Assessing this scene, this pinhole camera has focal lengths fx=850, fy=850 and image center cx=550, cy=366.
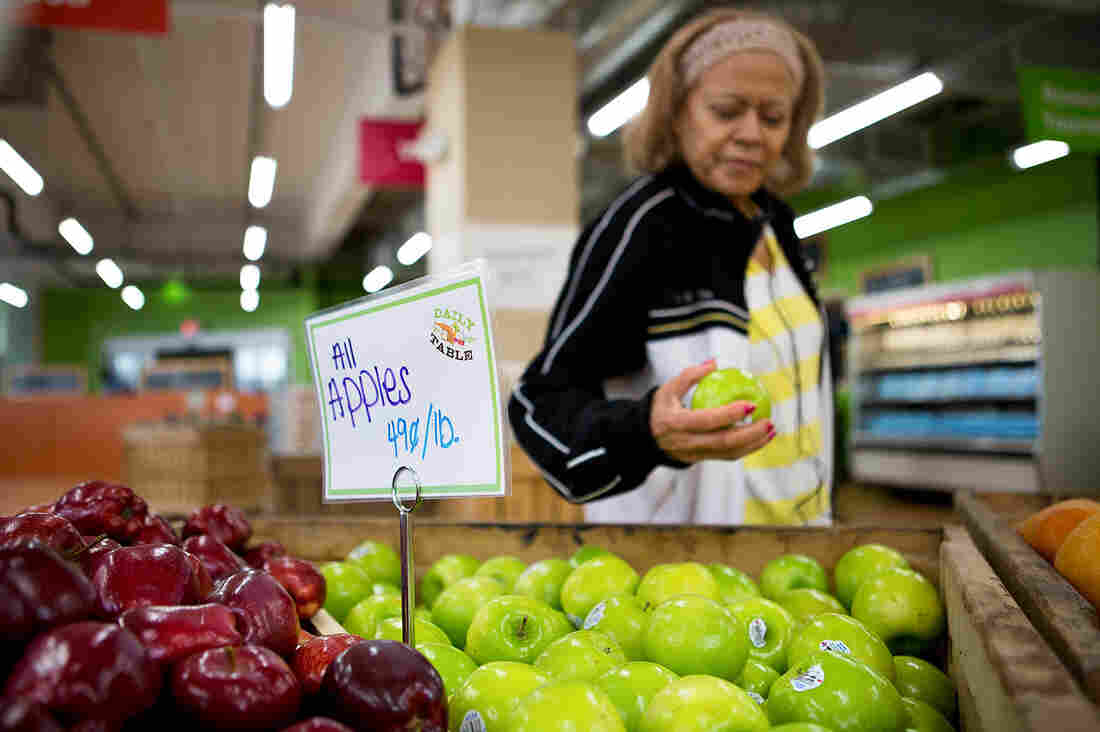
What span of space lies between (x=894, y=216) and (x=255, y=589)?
12956mm

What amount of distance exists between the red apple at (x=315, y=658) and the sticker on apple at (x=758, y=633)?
0.56 metres

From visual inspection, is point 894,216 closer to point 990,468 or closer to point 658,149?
point 990,468

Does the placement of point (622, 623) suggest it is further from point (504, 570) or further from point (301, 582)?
point (301, 582)

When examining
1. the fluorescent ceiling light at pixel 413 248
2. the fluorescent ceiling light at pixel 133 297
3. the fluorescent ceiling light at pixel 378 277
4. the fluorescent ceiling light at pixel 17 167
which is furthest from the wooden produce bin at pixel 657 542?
the fluorescent ceiling light at pixel 133 297

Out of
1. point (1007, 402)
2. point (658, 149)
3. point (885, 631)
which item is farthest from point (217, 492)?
point (1007, 402)

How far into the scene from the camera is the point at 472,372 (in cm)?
97

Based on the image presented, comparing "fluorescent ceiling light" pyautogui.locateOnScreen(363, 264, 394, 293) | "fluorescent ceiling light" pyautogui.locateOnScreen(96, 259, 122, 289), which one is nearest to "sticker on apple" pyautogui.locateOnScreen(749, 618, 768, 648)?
"fluorescent ceiling light" pyautogui.locateOnScreen(363, 264, 394, 293)

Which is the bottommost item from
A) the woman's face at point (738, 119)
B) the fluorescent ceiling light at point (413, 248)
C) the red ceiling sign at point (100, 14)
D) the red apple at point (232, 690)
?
the red apple at point (232, 690)

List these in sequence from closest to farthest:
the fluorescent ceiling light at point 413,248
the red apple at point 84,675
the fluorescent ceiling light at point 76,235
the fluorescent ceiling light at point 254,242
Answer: the red apple at point 84,675 → the fluorescent ceiling light at point 413,248 → the fluorescent ceiling light at point 76,235 → the fluorescent ceiling light at point 254,242

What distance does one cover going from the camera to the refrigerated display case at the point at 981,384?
23.7ft

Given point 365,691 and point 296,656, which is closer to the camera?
point 365,691

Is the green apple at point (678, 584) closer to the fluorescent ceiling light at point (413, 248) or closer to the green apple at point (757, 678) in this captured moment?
the green apple at point (757, 678)

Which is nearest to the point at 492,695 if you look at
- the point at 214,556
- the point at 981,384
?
the point at 214,556

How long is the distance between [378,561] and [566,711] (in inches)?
32.5
